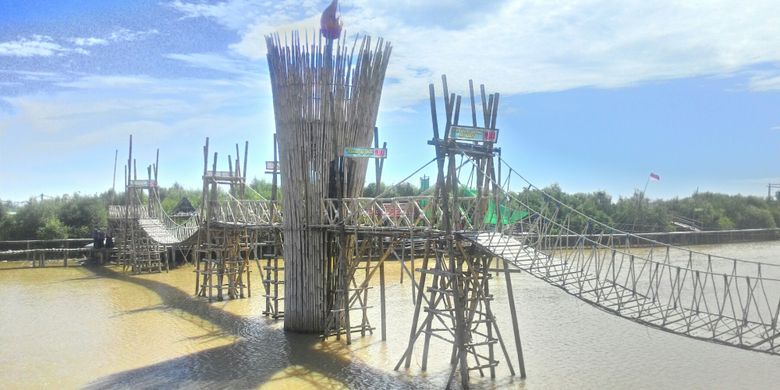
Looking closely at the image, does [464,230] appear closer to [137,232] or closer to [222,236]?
[222,236]

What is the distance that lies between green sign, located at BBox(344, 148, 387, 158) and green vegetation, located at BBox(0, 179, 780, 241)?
20.0m

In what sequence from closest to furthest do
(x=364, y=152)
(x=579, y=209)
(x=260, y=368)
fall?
(x=260, y=368)
(x=364, y=152)
(x=579, y=209)

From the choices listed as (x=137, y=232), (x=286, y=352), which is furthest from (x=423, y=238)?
(x=137, y=232)

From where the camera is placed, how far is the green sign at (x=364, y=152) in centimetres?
1591

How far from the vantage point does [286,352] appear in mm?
15164

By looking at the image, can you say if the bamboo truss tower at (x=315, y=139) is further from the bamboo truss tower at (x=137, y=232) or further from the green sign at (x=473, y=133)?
the bamboo truss tower at (x=137, y=232)

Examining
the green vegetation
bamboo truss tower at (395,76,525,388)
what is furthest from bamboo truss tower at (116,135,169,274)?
bamboo truss tower at (395,76,525,388)

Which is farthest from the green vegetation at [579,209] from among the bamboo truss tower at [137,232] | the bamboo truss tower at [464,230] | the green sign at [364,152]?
the bamboo truss tower at [464,230]

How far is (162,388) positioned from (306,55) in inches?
360

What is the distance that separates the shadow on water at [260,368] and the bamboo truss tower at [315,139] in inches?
51.2

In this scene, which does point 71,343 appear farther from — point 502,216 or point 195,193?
point 195,193

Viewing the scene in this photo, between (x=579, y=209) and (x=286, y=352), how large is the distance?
117 feet

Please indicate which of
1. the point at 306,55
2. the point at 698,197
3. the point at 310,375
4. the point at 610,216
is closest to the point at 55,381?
the point at 310,375

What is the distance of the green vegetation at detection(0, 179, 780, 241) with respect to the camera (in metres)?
43.5
